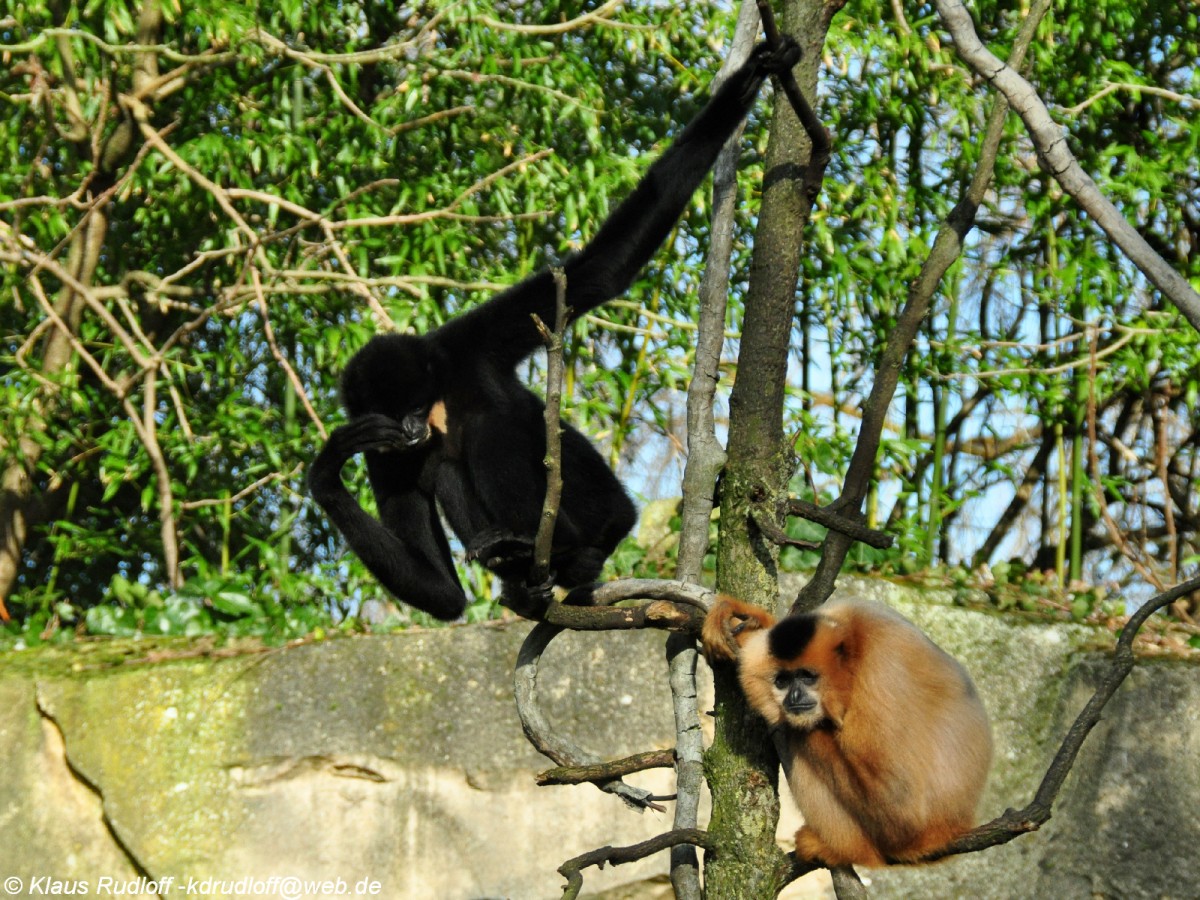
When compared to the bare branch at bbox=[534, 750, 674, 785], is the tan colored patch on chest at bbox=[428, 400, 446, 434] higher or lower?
higher

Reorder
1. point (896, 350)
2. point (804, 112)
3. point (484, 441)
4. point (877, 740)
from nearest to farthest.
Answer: point (804, 112)
point (896, 350)
point (877, 740)
point (484, 441)

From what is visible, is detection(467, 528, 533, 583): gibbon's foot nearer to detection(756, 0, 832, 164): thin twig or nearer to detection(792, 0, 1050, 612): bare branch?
detection(792, 0, 1050, 612): bare branch

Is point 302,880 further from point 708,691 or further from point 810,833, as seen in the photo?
point 810,833

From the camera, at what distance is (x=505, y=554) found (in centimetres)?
366

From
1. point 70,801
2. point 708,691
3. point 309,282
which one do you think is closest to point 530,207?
point 309,282

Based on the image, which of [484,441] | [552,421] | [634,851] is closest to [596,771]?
[634,851]

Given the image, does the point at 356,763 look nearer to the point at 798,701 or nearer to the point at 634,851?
the point at 798,701

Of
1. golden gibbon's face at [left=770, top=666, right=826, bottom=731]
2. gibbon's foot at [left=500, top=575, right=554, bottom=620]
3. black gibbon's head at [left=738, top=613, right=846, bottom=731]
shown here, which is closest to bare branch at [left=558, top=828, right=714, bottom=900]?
black gibbon's head at [left=738, top=613, right=846, bottom=731]

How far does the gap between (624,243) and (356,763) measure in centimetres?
347

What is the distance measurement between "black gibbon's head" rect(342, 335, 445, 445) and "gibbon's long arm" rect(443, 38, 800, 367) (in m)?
0.20

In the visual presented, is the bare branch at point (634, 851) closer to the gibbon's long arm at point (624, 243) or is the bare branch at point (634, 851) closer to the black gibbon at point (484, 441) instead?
the black gibbon at point (484, 441)

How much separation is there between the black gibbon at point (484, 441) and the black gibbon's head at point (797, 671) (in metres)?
0.90

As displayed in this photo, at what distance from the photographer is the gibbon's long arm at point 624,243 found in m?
3.61

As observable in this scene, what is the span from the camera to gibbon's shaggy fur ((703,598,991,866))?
3.37 meters
